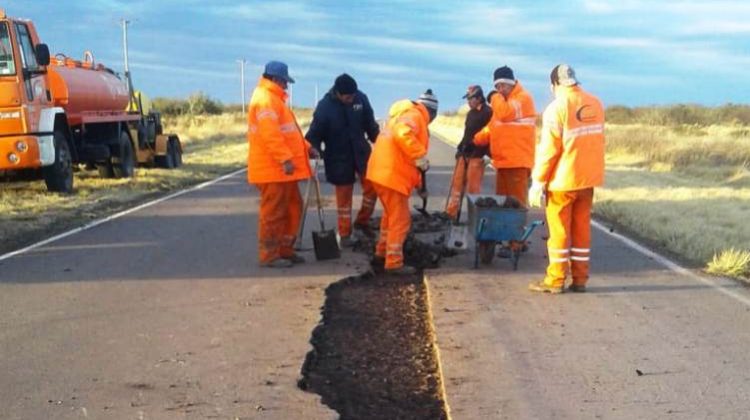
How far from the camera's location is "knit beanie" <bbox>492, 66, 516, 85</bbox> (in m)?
10.8

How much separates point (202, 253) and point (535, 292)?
157 inches

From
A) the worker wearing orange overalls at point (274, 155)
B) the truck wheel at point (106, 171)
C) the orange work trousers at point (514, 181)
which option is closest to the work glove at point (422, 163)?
the worker wearing orange overalls at point (274, 155)

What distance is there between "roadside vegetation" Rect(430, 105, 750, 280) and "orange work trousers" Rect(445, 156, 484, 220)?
216cm

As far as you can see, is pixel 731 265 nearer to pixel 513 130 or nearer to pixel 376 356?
pixel 513 130

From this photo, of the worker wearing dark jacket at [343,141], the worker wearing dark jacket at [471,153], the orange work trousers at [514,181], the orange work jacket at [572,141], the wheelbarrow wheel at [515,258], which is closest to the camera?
the orange work jacket at [572,141]

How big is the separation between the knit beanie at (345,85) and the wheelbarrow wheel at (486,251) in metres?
2.24

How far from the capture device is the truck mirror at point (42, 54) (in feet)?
50.2

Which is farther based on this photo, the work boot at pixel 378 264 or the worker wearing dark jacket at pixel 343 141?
the worker wearing dark jacket at pixel 343 141

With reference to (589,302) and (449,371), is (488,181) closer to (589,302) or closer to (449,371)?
(589,302)

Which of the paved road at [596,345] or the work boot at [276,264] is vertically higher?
the work boot at [276,264]

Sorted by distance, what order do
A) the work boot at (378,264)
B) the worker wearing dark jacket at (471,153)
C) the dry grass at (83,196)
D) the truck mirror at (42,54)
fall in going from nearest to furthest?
the work boot at (378,264) → the worker wearing dark jacket at (471,153) → the dry grass at (83,196) → the truck mirror at (42,54)

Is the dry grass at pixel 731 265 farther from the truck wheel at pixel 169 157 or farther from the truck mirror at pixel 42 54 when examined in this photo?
the truck wheel at pixel 169 157

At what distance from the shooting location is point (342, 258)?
9953 millimetres

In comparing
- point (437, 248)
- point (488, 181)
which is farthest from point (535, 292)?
point (488, 181)
